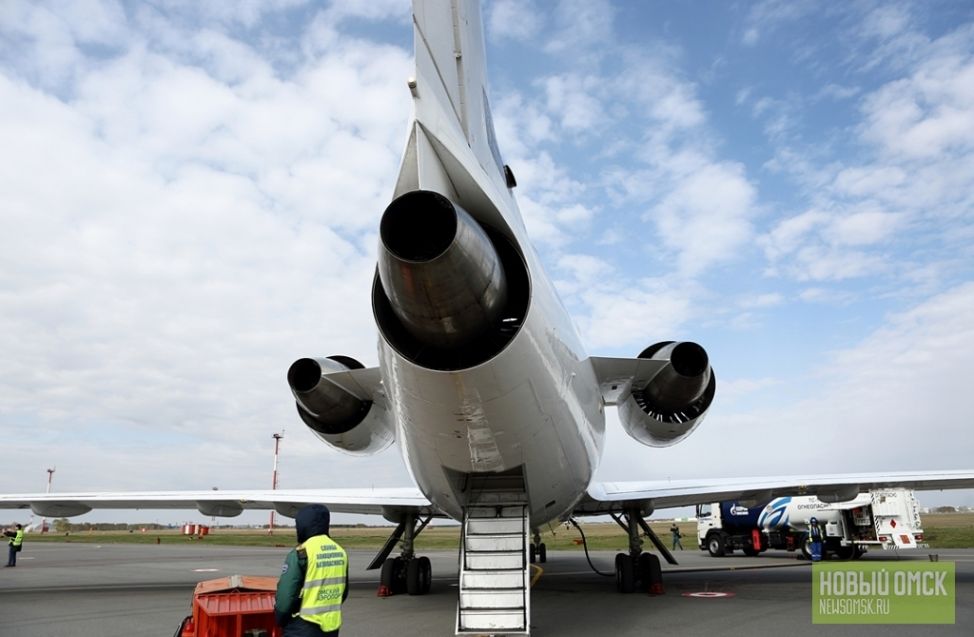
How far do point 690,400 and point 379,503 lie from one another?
641 centimetres

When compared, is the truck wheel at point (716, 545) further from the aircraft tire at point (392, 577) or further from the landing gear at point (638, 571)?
the aircraft tire at point (392, 577)

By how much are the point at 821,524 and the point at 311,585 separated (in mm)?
21706

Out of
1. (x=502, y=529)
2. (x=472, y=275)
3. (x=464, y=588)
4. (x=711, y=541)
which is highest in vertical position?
(x=472, y=275)

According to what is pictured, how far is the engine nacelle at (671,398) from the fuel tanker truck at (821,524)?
6721 millimetres

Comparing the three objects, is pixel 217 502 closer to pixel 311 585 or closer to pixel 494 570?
pixel 494 570

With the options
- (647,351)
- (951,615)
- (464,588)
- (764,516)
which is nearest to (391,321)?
(464,588)

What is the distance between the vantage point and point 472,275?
16.8 feet

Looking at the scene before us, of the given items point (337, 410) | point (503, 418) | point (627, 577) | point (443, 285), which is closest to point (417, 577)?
point (627, 577)

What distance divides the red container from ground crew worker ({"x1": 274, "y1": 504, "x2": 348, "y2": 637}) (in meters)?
1.22

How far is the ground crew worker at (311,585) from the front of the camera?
13.6ft

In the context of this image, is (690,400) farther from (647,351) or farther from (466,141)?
(466,141)

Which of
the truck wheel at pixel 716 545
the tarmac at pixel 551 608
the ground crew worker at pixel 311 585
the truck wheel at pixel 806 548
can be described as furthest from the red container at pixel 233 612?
the truck wheel at pixel 716 545

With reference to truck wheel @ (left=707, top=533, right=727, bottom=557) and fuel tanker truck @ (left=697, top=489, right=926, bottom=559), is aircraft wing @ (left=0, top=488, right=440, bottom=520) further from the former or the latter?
truck wheel @ (left=707, top=533, right=727, bottom=557)

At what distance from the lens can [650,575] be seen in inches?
476
